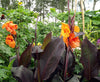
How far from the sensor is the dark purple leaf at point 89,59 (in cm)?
65

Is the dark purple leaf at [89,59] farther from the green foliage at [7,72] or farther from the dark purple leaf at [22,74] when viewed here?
the green foliage at [7,72]

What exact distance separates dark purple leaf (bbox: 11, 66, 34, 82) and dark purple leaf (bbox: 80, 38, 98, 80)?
11.2 inches

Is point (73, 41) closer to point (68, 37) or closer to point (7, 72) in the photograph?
point (68, 37)

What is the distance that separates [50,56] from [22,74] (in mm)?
151

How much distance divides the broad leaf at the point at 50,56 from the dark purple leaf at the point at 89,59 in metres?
0.14

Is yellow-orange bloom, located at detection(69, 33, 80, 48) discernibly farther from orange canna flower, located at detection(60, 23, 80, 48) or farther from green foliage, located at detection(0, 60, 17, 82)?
green foliage, located at detection(0, 60, 17, 82)

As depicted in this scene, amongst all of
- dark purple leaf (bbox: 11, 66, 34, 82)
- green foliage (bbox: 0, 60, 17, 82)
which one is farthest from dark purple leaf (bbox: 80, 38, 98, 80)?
green foliage (bbox: 0, 60, 17, 82)

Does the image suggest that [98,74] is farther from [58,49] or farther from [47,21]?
[47,21]

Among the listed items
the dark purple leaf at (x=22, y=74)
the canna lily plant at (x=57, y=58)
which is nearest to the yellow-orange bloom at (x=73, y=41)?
the canna lily plant at (x=57, y=58)

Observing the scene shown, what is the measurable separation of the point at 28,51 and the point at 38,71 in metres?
0.14

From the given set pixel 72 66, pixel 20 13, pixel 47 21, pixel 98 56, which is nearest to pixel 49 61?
pixel 72 66

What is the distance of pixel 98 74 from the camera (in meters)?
0.68

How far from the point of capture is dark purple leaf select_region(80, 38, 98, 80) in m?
→ 0.65

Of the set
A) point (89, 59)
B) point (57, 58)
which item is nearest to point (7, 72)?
point (57, 58)
